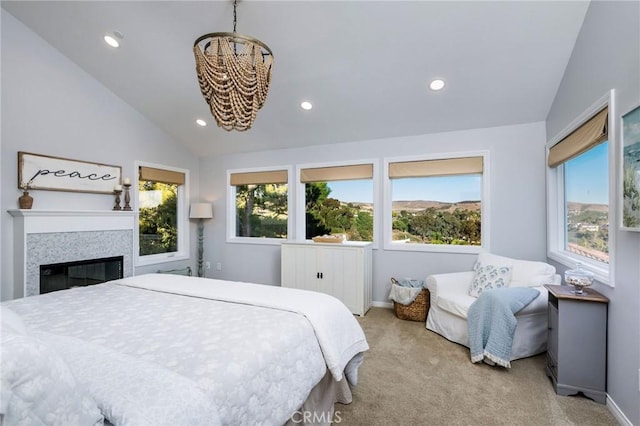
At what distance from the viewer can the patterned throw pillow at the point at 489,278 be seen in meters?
2.87

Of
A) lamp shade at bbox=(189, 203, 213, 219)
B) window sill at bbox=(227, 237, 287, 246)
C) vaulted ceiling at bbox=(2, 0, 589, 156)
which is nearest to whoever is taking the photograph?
vaulted ceiling at bbox=(2, 0, 589, 156)

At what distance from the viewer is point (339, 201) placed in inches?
173

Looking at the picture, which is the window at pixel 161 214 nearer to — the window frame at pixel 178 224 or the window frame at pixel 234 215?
the window frame at pixel 178 224

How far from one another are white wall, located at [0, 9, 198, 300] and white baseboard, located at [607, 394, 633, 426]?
4.87m

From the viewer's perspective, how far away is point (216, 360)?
112cm

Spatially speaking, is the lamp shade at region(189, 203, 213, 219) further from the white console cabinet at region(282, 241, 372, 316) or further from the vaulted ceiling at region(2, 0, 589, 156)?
the white console cabinet at region(282, 241, 372, 316)

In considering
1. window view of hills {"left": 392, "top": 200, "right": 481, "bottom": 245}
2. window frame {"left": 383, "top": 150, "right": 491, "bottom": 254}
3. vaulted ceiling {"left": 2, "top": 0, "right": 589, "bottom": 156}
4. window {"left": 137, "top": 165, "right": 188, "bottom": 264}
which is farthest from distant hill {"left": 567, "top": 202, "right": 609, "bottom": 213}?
window {"left": 137, "top": 165, "right": 188, "bottom": 264}

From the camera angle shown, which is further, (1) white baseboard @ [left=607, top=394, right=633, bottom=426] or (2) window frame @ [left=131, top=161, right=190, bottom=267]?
→ (2) window frame @ [left=131, top=161, right=190, bottom=267]

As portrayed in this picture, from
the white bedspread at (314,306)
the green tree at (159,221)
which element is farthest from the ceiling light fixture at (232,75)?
the green tree at (159,221)

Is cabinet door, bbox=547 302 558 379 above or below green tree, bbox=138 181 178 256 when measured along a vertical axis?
below

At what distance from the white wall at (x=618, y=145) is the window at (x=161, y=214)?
4.95 meters

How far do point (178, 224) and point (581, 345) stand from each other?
5.07 meters

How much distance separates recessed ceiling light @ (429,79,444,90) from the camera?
3057mm

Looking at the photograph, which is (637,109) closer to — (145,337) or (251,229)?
(145,337)
